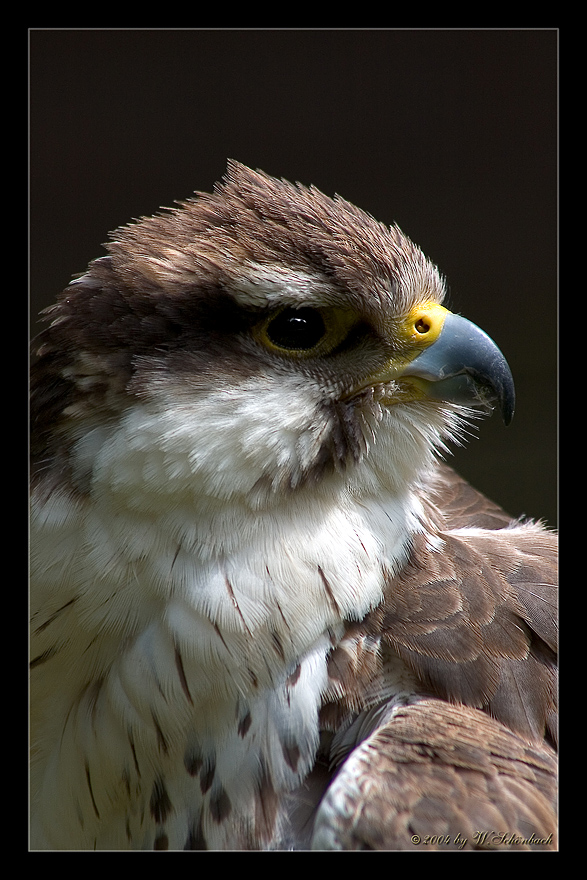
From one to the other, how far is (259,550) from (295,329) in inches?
16.6

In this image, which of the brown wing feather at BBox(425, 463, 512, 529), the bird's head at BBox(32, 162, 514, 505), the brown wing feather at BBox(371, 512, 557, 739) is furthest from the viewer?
the brown wing feather at BBox(425, 463, 512, 529)

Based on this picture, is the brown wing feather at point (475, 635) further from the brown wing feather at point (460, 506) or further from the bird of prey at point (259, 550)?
the brown wing feather at point (460, 506)

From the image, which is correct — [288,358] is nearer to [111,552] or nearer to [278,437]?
[278,437]

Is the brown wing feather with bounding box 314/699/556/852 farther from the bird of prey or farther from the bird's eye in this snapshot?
the bird's eye

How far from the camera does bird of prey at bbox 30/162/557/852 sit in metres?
1.50

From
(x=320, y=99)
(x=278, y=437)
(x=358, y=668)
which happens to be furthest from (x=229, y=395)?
(x=320, y=99)

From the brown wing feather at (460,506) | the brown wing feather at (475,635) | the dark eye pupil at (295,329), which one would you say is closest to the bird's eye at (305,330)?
the dark eye pupil at (295,329)

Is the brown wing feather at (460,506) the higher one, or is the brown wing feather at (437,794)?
the brown wing feather at (460,506)

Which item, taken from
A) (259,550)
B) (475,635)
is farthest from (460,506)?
(259,550)

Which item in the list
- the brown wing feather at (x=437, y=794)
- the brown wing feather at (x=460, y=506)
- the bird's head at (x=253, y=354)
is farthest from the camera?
the brown wing feather at (x=460, y=506)

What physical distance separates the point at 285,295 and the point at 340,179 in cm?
220

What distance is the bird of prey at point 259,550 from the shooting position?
4.93ft

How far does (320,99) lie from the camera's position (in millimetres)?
2410

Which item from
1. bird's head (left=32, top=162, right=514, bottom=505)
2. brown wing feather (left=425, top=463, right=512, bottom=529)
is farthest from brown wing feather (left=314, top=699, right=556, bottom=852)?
brown wing feather (left=425, top=463, right=512, bottom=529)
